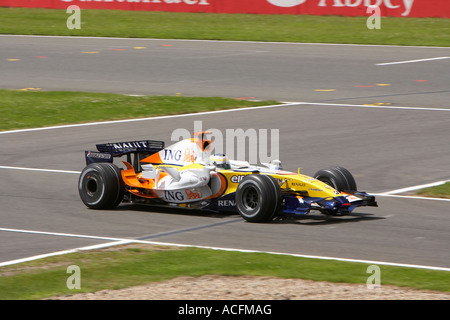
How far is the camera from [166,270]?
35.3 ft

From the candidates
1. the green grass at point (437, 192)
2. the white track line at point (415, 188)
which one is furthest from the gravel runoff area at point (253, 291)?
the white track line at point (415, 188)

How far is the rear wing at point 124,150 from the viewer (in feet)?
48.3

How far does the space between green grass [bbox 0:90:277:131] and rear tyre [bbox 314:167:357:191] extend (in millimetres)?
10092

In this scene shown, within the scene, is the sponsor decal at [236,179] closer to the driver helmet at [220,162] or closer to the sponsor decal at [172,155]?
the driver helmet at [220,162]

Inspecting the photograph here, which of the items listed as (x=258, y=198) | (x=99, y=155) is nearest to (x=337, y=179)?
(x=258, y=198)

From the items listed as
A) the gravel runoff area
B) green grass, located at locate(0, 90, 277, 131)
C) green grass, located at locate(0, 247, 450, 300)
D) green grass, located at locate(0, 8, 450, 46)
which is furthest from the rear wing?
green grass, located at locate(0, 8, 450, 46)

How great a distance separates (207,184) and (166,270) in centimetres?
325

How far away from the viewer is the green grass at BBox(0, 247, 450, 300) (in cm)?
1016

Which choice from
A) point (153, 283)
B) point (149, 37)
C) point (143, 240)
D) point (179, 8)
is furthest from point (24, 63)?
point (153, 283)

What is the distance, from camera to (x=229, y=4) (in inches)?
1695

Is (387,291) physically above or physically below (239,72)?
below

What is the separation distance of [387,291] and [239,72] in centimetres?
2082
